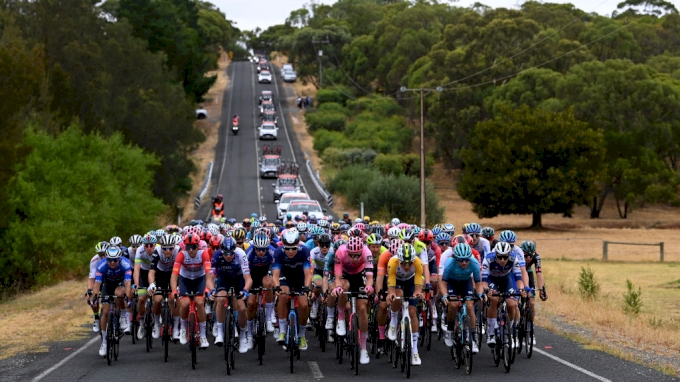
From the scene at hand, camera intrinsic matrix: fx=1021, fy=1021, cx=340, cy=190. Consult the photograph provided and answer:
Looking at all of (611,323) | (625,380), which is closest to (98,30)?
(611,323)

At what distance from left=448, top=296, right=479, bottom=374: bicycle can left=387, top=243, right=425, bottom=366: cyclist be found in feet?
2.61

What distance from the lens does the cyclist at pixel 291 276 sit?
16.0 metres

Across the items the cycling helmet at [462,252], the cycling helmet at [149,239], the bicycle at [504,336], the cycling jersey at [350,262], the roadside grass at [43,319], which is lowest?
the roadside grass at [43,319]

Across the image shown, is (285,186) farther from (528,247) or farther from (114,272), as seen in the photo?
(528,247)

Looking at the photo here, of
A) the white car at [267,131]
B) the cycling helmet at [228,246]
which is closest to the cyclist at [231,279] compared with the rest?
the cycling helmet at [228,246]

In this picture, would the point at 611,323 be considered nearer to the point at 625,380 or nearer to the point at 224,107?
the point at 625,380

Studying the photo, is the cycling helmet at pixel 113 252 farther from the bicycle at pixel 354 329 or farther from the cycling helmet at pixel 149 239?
the bicycle at pixel 354 329

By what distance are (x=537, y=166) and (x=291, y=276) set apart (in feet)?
166

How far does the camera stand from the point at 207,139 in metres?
107

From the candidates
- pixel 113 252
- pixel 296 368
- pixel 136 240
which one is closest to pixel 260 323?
pixel 296 368

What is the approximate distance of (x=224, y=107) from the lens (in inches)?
5030

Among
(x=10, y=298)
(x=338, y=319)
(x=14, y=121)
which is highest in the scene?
(x=14, y=121)

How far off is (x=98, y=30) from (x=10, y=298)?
97.1 feet

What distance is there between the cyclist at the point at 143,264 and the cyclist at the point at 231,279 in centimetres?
178
